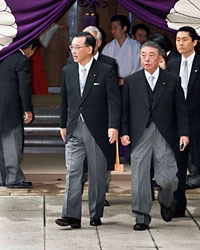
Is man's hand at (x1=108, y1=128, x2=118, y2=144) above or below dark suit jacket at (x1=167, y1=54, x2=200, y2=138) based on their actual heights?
below

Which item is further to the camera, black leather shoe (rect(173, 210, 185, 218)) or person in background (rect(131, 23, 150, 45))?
person in background (rect(131, 23, 150, 45))

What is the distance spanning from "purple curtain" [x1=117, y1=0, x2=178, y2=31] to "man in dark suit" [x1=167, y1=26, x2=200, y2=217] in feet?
2.31

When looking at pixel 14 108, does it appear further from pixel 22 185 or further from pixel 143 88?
pixel 143 88

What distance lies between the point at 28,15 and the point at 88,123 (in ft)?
6.39

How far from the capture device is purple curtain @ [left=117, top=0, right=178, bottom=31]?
8.13 m

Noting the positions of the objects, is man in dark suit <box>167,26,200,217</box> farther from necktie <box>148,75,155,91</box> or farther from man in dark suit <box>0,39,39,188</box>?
man in dark suit <box>0,39,39,188</box>

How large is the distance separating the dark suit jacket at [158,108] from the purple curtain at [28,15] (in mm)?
1655

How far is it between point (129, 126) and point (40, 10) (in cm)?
202

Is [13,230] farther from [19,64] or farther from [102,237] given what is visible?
[19,64]

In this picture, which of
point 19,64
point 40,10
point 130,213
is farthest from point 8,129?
point 130,213

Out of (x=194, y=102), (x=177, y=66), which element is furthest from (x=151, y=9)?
(x=194, y=102)

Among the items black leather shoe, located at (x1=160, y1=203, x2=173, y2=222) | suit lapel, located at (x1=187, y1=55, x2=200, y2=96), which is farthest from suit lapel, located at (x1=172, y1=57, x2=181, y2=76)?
black leather shoe, located at (x1=160, y1=203, x2=173, y2=222)

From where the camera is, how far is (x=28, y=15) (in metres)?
8.30

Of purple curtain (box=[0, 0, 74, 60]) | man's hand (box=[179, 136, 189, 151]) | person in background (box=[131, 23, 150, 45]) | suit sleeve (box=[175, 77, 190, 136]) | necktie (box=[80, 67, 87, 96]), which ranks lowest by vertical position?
man's hand (box=[179, 136, 189, 151])
